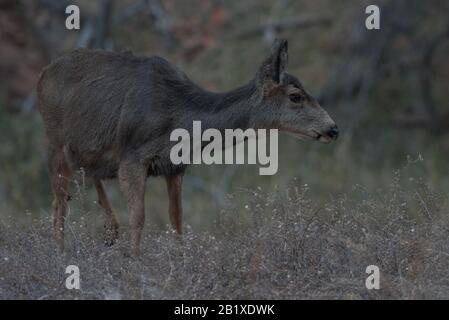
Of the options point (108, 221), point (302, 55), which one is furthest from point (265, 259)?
point (302, 55)

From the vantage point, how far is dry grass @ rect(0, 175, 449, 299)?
791cm

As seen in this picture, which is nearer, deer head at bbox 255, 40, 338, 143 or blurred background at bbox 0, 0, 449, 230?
deer head at bbox 255, 40, 338, 143

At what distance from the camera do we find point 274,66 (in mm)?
9945

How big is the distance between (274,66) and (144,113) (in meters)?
1.26

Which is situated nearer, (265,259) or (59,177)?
(265,259)

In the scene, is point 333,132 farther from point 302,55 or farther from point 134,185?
point 302,55

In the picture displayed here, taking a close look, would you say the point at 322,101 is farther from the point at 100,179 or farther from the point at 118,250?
the point at 118,250

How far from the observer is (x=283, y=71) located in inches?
393

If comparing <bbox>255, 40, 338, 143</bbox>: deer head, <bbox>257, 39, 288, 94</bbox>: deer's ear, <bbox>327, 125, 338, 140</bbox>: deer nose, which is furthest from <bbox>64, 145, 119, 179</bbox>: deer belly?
<bbox>327, 125, 338, 140</bbox>: deer nose

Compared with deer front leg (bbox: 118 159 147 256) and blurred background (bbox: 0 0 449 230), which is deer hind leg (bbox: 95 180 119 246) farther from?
blurred background (bbox: 0 0 449 230)

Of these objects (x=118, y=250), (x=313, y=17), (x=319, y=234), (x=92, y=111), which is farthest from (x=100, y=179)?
(x=313, y=17)

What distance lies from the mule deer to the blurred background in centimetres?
749

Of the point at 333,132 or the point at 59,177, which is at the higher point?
the point at 333,132

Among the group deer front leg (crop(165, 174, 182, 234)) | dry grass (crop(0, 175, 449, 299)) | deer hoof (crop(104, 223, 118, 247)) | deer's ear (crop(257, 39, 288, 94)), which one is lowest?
dry grass (crop(0, 175, 449, 299))
